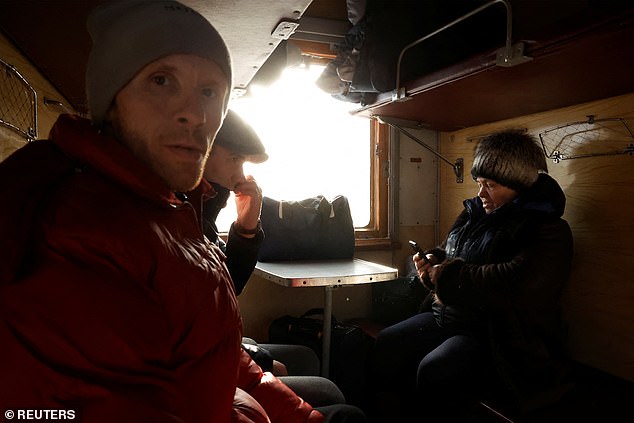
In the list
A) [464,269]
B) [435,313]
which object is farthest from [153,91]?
[435,313]

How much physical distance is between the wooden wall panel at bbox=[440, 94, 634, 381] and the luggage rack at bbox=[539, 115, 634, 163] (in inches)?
1.0

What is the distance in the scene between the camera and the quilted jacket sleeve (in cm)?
104

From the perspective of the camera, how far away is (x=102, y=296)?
478 millimetres

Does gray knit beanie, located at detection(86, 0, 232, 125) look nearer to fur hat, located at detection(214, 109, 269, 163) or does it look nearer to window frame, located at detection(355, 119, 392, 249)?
fur hat, located at detection(214, 109, 269, 163)

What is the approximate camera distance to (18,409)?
44cm

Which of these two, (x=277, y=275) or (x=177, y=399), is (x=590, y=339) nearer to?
(x=277, y=275)

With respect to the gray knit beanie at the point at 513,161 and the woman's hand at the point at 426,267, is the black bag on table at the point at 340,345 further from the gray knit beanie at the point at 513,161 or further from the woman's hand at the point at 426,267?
the gray knit beanie at the point at 513,161

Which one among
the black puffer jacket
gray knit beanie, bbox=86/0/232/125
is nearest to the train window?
the black puffer jacket

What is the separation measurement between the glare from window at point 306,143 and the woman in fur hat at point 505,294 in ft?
3.13

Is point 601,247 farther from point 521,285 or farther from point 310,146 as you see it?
point 310,146

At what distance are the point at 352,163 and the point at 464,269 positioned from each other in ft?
4.09

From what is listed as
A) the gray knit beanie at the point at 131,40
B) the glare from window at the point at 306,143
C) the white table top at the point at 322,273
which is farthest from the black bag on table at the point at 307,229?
the gray knit beanie at the point at 131,40

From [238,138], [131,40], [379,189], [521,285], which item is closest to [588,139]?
[521,285]

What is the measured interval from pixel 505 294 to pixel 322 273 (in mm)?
744
